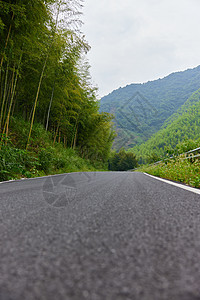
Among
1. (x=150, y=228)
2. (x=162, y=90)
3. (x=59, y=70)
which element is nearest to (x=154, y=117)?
(x=162, y=90)

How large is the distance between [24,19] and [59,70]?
444 centimetres

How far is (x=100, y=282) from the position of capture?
0.53m

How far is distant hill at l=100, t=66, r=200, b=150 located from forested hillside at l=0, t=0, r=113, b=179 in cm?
3309

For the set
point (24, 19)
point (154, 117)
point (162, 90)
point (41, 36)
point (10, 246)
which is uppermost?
point (162, 90)

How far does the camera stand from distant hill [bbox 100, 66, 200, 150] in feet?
249

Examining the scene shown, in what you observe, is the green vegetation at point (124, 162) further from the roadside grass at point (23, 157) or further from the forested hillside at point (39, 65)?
the roadside grass at point (23, 157)

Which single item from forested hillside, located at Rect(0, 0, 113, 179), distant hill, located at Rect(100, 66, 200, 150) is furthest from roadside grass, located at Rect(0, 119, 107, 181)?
distant hill, located at Rect(100, 66, 200, 150)

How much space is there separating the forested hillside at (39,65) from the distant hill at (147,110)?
33.1 metres

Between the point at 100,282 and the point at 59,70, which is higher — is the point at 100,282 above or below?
below

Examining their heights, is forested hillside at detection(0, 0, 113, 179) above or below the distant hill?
below

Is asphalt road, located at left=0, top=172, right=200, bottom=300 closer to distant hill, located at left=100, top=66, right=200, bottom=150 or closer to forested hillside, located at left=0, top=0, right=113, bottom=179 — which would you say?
forested hillside, located at left=0, top=0, right=113, bottom=179

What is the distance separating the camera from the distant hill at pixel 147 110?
249 ft

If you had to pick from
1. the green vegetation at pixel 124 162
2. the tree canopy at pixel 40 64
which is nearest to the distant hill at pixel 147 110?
the green vegetation at pixel 124 162

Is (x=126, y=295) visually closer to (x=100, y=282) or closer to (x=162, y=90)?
(x=100, y=282)
